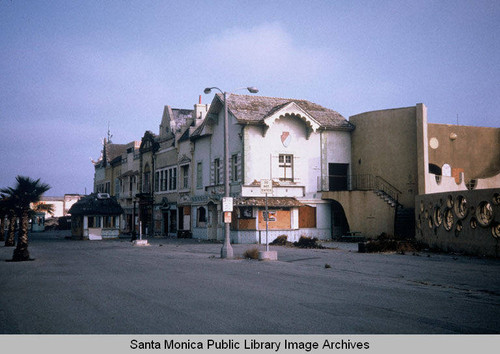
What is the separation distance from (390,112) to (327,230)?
366 inches

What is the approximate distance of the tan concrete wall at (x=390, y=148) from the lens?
1288 inches

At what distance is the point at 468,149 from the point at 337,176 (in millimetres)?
9232

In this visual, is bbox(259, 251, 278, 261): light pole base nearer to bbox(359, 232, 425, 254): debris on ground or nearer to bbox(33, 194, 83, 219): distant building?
bbox(359, 232, 425, 254): debris on ground

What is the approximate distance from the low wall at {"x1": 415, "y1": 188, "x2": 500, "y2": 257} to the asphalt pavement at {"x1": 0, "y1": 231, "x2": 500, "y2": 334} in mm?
2076

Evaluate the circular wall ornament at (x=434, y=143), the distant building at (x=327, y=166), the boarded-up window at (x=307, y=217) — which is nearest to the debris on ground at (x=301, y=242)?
the distant building at (x=327, y=166)

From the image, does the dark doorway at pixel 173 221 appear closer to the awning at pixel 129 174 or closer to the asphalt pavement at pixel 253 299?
the awning at pixel 129 174

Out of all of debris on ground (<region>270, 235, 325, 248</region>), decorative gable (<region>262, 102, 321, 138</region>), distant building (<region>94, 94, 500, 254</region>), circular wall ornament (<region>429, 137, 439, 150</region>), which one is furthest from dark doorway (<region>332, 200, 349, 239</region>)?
circular wall ornament (<region>429, 137, 439, 150</region>)

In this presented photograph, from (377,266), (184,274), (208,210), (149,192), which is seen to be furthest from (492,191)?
(149,192)

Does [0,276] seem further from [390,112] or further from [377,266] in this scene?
[390,112]

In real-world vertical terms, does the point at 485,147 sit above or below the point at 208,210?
above

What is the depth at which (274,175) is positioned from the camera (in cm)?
3425

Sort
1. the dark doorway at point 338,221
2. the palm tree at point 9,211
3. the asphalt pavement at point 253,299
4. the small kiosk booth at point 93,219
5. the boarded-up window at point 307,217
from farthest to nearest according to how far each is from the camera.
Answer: the small kiosk booth at point 93,219
the dark doorway at point 338,221
the boarded-up window at point 307,217
the palm tree at point 9,211
the asphalt pavement at point 253,299

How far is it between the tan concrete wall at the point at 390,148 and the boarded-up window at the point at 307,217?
15.0 feet

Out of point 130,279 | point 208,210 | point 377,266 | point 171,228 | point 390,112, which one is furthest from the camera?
point 171,228
